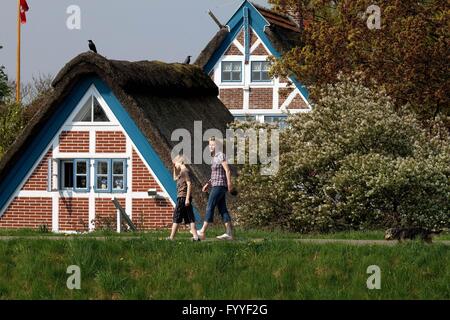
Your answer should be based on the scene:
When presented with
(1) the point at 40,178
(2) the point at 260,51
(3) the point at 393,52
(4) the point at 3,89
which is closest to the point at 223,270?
(1) the point at 40,178

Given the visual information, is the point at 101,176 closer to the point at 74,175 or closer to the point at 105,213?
the point at 74,175

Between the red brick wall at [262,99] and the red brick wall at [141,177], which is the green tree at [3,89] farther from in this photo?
the red brick wall at [141,177]

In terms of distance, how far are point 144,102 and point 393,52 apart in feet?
27.6

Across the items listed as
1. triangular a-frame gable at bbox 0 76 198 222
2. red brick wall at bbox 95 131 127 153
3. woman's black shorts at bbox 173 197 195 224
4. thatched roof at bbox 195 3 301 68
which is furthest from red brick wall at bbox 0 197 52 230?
thatched roof at bbox 195 3 301 68

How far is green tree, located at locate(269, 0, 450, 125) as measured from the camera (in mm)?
37062

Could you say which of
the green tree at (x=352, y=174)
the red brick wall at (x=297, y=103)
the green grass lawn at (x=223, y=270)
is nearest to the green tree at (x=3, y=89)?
the red brick wall at (x=297, y=103)

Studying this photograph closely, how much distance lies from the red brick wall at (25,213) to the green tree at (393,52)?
A: 10.1 meters

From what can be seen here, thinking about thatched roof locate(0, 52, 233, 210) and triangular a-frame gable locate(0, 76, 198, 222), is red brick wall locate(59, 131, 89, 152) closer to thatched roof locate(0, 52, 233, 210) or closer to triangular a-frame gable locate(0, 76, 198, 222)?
triangular a-frame gable locate(0, 76, 198, 222)

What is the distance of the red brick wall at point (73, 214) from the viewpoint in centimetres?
3472

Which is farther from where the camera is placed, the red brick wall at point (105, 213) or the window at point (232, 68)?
the window at point (232, 68)

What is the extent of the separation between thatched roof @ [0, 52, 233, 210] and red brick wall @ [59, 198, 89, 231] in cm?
195

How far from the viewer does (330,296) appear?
16891 mm

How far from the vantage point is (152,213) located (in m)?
33.8
